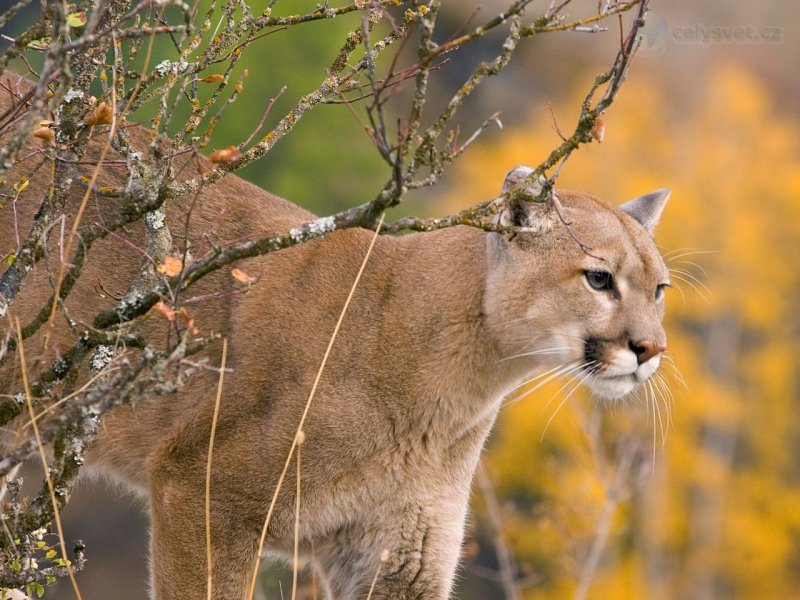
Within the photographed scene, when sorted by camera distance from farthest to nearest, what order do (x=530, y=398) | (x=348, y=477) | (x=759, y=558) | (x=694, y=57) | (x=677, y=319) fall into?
1. (x=694, y=57)
2. (x=677, y=319)
3. (x=759, y=558)
4. (x=530, y=398)
5. (x=348, y=477)

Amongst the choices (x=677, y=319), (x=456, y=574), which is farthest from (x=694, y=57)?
(x=456, y=574)

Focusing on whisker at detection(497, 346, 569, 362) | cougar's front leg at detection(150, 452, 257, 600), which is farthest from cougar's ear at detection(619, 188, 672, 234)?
cougar's front leg at detection(150, 452, 257, 600)

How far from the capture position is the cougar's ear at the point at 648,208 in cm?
571

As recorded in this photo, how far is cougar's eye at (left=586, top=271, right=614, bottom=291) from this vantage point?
4949 millimetres

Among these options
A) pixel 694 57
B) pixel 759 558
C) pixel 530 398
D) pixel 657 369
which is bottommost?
pixel 657 369

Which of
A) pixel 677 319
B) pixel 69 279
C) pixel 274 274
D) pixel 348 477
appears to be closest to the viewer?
pixel 69 279

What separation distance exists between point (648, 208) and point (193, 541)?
2.49 m

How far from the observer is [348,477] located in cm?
492

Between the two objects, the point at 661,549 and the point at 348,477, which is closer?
the point at 348,477

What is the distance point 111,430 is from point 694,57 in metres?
34.2

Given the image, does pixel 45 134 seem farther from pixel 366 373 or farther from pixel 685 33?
pixel 685 33

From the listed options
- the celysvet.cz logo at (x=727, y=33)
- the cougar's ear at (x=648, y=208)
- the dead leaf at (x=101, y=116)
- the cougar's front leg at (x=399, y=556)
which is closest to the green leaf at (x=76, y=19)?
the dead leaf at (x=101, y=116)

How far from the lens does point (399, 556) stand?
5145mm

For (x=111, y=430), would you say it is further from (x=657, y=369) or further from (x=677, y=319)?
(x=677, y=319)
